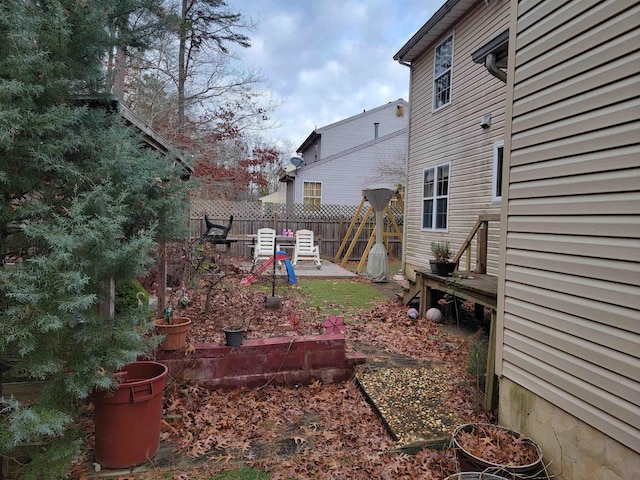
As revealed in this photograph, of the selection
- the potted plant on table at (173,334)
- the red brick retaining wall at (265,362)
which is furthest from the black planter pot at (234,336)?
the potted plant on table at (173,334)

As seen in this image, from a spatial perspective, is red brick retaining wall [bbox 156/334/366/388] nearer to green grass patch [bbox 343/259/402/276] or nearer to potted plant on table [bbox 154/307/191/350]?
potted plant on table [bbox 154/307/191/350]

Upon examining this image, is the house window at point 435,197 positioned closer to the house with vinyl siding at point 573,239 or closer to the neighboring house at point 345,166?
the house with vinyl siding at point 573,239

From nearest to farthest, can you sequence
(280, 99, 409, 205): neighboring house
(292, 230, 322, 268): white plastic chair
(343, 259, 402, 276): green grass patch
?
1. (292, 230, 322, 268): white plastic chair
2. (343, 259, 402, 276): green grass patch
3. (280, 99, 409, 205): neighboring house

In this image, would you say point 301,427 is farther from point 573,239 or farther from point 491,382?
point 573,239

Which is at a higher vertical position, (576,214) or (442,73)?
(442,73)

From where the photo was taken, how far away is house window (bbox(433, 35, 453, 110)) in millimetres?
8500

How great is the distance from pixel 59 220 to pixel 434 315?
201 inches

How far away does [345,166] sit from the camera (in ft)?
60.7

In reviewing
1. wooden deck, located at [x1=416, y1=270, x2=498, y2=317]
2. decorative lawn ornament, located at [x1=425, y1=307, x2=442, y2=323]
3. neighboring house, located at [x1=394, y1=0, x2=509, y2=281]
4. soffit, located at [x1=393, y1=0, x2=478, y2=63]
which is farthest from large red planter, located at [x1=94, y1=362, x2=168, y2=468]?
soffit, located at [x1=393, y1=0, x2=478, y2=63]

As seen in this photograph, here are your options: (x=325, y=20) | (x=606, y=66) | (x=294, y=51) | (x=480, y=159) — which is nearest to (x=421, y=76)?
(x=480, y=159)

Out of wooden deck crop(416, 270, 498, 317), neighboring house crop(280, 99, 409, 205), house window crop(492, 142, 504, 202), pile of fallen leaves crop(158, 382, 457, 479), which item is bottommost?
pile of fallen leaves crop(158, 382, 457, 479)

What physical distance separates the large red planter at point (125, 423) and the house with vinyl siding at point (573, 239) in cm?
253

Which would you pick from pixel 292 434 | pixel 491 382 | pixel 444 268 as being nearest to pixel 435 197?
pixel 444 268

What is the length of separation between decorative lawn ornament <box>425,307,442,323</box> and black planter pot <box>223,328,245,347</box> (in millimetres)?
3296
